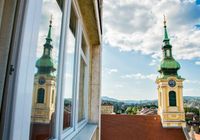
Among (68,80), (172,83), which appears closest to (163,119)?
(172,83)

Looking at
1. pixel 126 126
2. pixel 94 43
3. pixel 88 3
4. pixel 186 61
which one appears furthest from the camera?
pixel 186 61

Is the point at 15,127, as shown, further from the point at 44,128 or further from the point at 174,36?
the point at 174,36

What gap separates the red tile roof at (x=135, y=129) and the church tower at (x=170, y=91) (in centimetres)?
77

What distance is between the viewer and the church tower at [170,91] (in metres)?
13.9

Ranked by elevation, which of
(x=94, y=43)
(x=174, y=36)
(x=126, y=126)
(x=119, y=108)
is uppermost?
(x=174, y=36)

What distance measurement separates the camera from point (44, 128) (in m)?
0.89

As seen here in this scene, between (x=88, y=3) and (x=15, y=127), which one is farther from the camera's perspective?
(x=88, y=3)

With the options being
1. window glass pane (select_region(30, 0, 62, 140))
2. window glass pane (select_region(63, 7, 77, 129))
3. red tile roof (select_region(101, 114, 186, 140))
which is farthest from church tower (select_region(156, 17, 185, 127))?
window glass pane (select_region(30, 0, 62, 140))

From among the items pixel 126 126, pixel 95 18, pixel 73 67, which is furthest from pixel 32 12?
pixel 126 126

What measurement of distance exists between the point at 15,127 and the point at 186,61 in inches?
742

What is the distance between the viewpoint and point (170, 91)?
14719 mm

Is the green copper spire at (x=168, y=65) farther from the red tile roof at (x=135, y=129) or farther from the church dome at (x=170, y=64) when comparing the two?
the red tile roof at (x=135, y=129)

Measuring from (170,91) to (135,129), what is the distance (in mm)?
4227

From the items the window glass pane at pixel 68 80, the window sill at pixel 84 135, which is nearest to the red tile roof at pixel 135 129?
the window sill at pixel 84 135
